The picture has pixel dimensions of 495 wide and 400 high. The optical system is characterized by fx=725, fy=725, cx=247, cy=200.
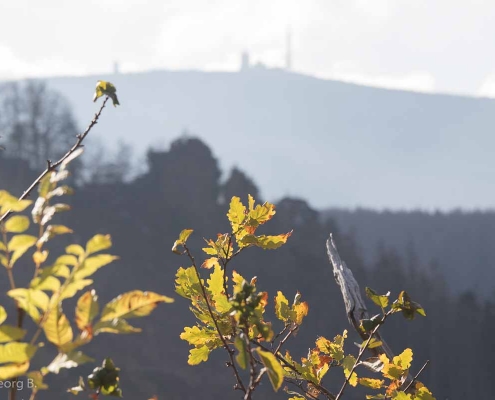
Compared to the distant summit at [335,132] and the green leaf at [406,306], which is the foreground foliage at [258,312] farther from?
the distant summit at [335,132]

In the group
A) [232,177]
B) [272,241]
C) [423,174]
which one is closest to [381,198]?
[423,174]

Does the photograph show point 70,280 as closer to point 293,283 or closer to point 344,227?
point 293,283

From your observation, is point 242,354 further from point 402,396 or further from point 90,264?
point 402,396

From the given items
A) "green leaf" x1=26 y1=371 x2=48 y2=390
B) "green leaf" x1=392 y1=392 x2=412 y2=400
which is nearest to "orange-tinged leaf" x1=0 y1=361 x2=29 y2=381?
"green leaf" x1=26 y1=371 x2=48 y2=390

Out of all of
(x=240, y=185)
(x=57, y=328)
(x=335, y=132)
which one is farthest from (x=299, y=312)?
(x=335, y=132)

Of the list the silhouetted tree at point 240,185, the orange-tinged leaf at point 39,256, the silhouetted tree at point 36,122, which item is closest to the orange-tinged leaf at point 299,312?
the orange-tinged leaf at point 39,256

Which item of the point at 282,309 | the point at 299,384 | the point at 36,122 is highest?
the point at 282,309

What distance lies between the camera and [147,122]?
30.1 m

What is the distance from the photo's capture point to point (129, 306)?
458 mm

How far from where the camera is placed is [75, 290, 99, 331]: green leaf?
0.46 meters

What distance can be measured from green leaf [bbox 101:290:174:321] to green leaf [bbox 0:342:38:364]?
1.9 inches

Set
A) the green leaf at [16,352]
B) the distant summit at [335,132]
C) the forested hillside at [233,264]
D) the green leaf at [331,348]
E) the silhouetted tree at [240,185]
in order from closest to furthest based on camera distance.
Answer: the green leaf at [16,352] → the green leaf at [331,348] → the forested hillside at [233,264] → the silhouetted tree at [240,185] → the distant summit at [335,132]

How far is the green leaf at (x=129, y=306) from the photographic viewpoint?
1.49 feet

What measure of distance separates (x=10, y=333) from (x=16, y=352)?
0.5 inches
